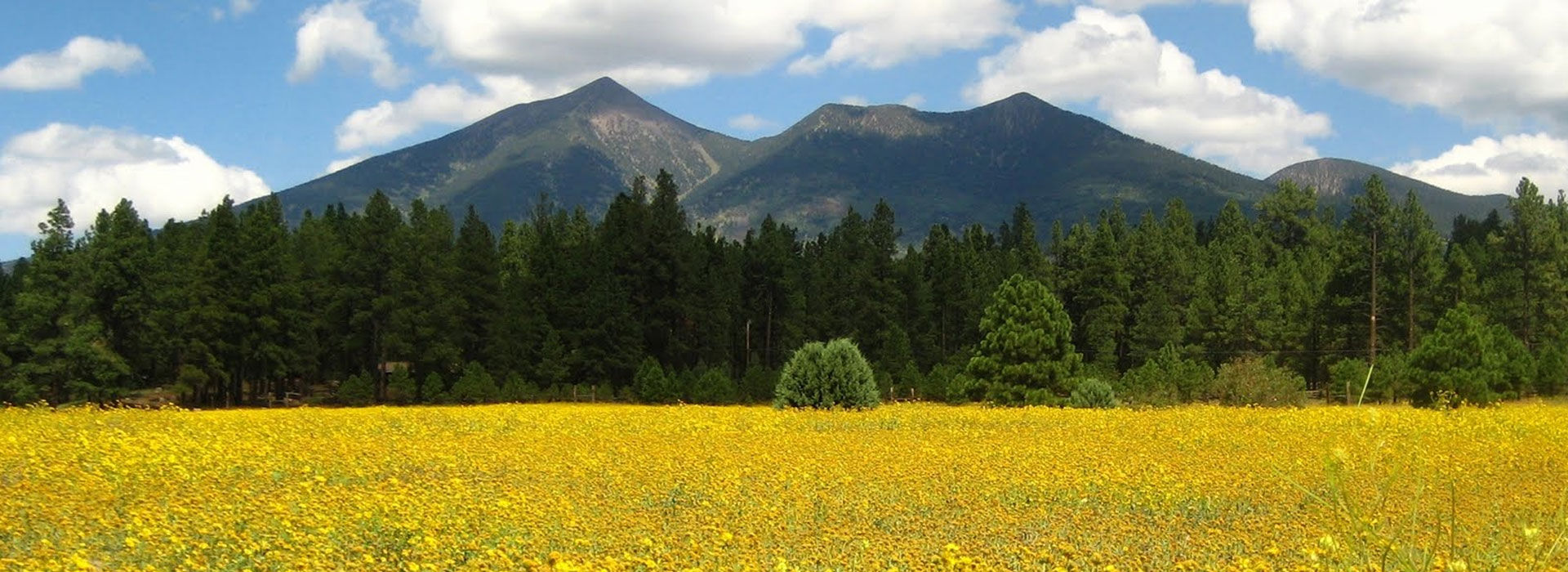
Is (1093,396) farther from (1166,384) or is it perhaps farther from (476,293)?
(476,293)

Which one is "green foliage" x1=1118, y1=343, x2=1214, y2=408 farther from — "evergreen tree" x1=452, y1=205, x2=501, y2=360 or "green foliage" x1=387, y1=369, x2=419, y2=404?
"green foliage" x1=387, y1=369, x2=419, y2=404

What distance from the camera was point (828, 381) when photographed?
31.8m

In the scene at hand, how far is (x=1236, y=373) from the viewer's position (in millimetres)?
40719

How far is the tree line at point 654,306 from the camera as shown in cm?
5362

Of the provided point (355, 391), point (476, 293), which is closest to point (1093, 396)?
point (355, 391)

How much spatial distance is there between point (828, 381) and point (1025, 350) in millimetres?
10446

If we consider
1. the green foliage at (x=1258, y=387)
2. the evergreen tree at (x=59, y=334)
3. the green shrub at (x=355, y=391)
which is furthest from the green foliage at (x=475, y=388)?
the green foliage at (x=1258, y=387)

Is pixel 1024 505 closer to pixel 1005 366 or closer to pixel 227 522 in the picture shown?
pixel 227 522

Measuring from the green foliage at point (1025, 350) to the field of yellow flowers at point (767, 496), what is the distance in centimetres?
1439

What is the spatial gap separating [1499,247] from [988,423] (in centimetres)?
6795

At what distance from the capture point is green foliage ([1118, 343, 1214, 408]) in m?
39.6

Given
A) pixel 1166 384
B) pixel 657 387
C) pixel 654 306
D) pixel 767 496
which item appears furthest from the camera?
pixel 654 306

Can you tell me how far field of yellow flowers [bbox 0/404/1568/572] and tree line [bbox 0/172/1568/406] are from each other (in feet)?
73.4

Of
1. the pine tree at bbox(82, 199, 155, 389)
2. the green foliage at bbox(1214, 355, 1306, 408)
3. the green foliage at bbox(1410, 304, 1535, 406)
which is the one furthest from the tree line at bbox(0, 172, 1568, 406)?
the green foliage at bbox(1410, 304, 1535, 406)
